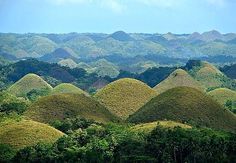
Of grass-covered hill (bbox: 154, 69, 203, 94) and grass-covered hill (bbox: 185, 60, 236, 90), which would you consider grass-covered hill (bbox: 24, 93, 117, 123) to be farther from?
grass-covered hill (bbox: 185, 60, 236, 90)

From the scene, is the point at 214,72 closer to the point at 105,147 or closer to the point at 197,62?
the point at 197,62

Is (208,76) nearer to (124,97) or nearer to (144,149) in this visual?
(124,97)

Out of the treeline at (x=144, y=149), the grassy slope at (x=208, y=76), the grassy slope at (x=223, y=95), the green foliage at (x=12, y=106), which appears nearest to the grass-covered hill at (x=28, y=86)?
the green foliage at (x=12, y=106)

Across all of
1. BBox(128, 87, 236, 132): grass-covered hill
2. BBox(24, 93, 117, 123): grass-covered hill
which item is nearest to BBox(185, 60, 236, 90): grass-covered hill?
BBox(128, 87, 236, 132): grass-covered hill

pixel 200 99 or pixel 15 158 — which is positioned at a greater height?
pixel 200 99

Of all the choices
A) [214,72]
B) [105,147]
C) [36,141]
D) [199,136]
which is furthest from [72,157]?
[214,72]

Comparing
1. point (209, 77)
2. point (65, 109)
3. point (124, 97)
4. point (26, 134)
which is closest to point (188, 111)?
point (124, 97)
